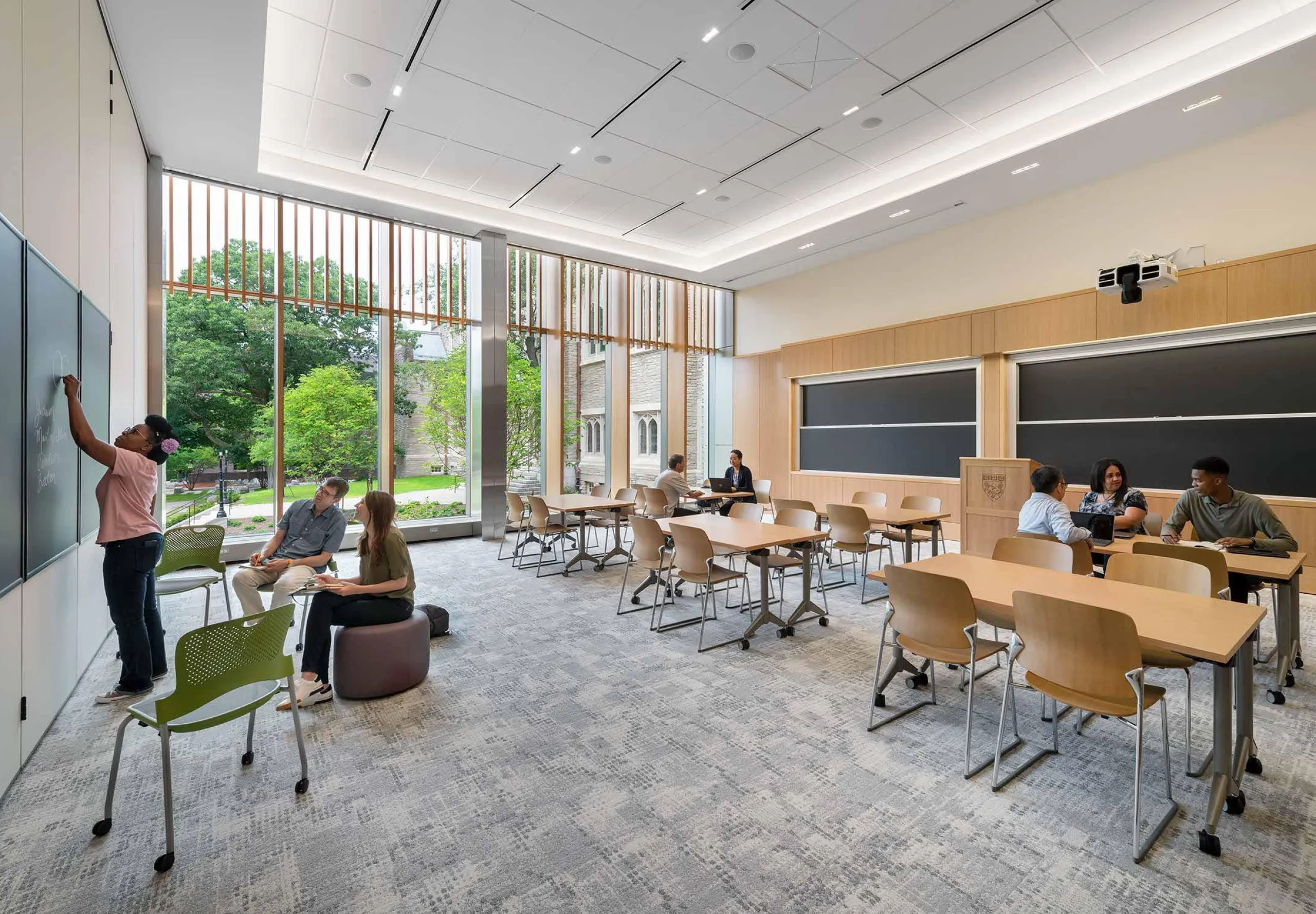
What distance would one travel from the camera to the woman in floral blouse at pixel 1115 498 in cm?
464

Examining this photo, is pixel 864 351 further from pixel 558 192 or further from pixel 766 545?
pixel 766 545

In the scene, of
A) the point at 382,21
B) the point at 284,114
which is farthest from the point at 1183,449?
the point at 284,114

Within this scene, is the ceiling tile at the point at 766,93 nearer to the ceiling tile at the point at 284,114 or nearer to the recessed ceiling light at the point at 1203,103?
the recessed ceiling light at the point at 1203,103

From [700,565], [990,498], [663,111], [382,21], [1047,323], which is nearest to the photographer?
[700,565]

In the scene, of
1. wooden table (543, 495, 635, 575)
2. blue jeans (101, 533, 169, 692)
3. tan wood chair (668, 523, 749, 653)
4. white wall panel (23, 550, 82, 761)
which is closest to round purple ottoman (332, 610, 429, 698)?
blue jeans (101, 533, 169, 692)

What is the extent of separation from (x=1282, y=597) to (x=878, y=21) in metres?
4.93

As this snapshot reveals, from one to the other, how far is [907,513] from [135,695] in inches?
249

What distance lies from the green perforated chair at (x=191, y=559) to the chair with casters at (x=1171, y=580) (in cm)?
561

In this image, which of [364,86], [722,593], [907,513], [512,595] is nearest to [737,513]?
[722,593]

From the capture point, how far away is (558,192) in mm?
7988

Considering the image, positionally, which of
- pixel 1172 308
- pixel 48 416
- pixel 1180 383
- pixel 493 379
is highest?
pixel 1172 308

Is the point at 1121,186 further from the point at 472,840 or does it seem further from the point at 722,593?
the point at 472,840

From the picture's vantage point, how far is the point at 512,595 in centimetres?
572

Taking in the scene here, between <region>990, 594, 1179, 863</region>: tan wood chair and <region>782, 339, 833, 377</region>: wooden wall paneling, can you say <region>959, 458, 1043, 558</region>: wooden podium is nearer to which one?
<region>782, 339, 833, 377</region>: wooden wall paneling
